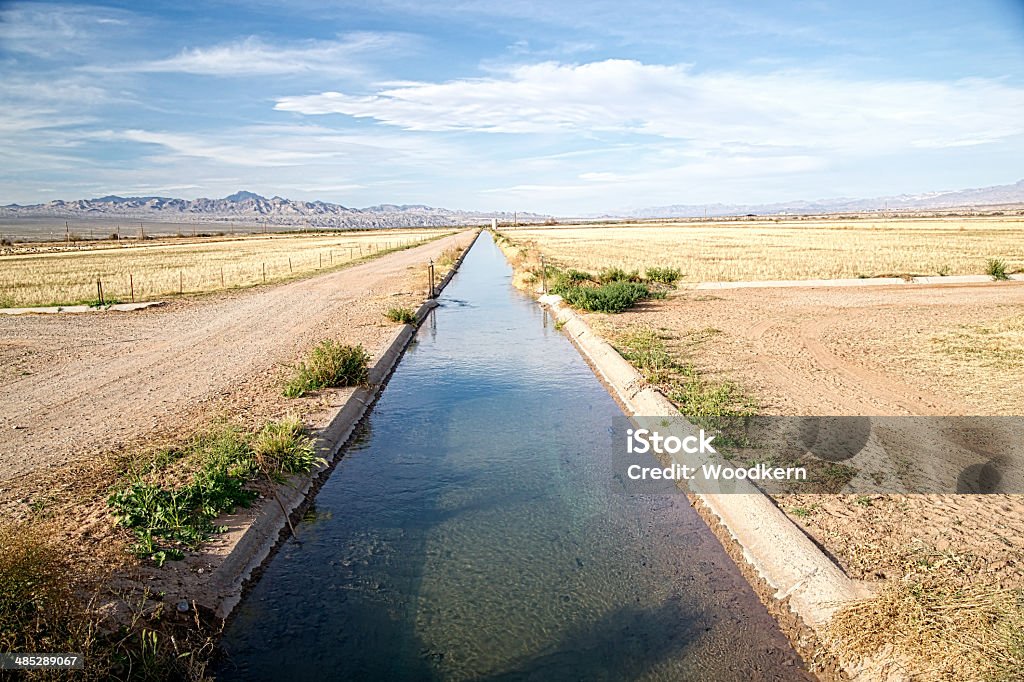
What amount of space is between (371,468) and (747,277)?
2283 cm

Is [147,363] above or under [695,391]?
above

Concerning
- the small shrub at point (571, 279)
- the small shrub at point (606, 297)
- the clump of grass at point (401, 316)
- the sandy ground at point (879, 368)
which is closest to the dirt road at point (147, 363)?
the clump of grass at point (401, 316)

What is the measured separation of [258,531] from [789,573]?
14.2 ft

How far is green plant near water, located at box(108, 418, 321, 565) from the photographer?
5.45m

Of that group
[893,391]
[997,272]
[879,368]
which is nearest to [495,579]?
[893,391]

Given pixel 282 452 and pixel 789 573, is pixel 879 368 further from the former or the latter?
pixel 282 452

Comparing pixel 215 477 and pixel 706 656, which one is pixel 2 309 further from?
pixel 706 656

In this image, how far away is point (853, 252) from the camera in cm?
4034

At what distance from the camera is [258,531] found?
5.98 m

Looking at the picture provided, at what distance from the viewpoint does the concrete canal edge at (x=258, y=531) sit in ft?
16.7

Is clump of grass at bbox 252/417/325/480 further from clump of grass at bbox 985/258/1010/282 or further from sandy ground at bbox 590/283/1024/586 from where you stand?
clump of grass at bbox 985/258/1010/282

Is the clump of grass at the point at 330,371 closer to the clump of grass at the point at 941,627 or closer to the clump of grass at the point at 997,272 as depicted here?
the clump of grass at the point at 941,627

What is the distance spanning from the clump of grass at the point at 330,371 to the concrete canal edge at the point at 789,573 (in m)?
5.83

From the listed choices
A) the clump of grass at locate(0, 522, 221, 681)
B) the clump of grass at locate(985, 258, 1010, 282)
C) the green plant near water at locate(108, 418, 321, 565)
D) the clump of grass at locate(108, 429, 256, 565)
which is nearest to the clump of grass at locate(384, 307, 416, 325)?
the green plant near water at locate(108, 418, 321, 565)
